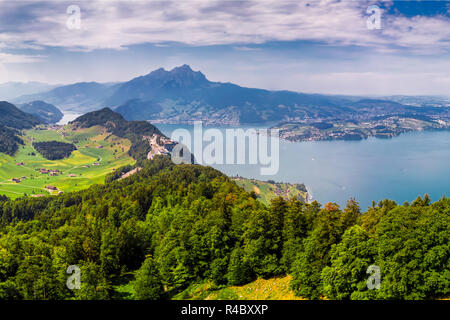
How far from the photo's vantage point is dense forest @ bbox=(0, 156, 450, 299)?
20797 millimetres

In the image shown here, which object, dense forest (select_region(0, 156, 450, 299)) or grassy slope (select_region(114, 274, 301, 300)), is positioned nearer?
dense forest (select_region(0, 156, 450, 299))

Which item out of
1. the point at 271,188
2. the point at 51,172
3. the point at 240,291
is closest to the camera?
the point at 240,291

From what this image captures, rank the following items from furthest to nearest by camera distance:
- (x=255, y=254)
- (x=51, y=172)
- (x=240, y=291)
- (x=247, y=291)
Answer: (x=51, y=172) < (x=255, y=254) < (x=240, y=291) < (x=247, y=291)

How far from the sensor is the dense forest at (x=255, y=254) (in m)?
20.8

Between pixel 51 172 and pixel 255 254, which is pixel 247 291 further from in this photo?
pixel 51 172

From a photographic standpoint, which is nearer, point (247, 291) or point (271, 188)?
point (247, 291)

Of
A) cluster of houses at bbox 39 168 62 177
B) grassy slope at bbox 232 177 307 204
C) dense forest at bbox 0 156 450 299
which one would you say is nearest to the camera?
dense forest at bbox 0 156 450 299

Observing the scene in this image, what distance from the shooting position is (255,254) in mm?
29000

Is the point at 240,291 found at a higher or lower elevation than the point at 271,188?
higher

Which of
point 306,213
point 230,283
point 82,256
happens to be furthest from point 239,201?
point 82,256

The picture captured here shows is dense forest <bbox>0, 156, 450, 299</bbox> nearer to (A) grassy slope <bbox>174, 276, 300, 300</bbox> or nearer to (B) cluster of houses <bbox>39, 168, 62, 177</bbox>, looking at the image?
(A) grassy slope <bbox>174, 276, 300, 300</bbox>

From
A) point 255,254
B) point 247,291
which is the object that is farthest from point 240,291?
point 255,254

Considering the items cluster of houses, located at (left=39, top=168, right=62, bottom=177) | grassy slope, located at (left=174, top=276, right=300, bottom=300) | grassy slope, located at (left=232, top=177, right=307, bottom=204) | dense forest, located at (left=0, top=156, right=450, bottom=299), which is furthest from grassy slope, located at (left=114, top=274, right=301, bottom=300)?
cluster of houses, located at (left=39, top=168, right=62, bottom=177)

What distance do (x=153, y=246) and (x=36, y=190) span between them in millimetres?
131794
